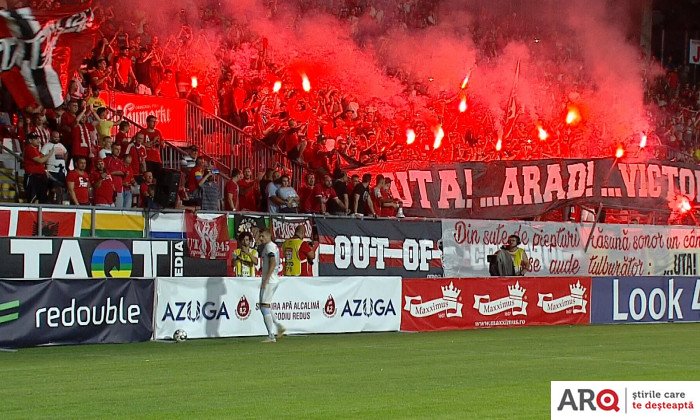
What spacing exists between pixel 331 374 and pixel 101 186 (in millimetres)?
8860

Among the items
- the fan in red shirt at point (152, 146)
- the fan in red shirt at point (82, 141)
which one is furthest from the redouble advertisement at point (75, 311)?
the fan in red shirt at point (152, 146)

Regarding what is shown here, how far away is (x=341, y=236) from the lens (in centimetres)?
2506

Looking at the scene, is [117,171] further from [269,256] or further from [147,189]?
[269,256]

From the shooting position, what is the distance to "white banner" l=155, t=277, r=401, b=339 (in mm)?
19562

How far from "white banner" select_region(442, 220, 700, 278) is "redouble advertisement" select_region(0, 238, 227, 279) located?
20.8ft

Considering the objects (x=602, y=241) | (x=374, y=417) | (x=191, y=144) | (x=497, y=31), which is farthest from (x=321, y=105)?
(x=374, y=417)

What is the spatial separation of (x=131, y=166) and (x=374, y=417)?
509 inches

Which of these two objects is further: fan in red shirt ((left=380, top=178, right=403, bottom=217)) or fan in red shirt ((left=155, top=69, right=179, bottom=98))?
fan in red shirt ((left=155, top=69, right=179, bottom=98))

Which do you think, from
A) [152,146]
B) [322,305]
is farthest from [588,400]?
[152,146]

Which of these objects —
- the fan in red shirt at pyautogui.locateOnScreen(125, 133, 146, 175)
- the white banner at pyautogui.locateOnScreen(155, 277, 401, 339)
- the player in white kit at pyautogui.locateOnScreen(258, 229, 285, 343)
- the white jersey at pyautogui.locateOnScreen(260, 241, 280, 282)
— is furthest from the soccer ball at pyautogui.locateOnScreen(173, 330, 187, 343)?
the fan in red shirt at pyautogui.locateOnScreen(125, 133, 146, 175)

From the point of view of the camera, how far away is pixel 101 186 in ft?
71.5

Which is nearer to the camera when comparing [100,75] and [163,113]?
[100,75]

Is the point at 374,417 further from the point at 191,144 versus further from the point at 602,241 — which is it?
the point at 602,241

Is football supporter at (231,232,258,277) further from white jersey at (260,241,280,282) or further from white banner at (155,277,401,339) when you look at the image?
white jersey at (260,241,280,282)
